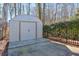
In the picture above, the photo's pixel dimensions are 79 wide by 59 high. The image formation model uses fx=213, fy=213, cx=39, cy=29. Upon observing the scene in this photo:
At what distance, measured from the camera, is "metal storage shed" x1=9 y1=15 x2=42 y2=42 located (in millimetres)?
2338

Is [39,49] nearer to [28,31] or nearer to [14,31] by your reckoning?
[28,31]

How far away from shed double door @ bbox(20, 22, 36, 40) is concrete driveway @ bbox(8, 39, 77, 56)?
6 centimetres

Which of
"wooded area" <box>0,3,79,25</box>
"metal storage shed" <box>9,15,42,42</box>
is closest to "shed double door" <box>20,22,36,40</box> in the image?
A: "metal storage shed" <box>9,15,42,42</box>

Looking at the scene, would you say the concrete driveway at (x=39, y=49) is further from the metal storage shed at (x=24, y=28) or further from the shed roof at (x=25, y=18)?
the shed roof at (x=25, y=18)

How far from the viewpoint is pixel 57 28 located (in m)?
2.38

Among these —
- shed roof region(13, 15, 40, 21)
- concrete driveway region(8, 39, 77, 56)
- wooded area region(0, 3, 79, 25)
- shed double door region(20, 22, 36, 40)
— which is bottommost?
concrete driveway region(8, 39, 77, 56)

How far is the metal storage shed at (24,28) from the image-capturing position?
2.34 metres

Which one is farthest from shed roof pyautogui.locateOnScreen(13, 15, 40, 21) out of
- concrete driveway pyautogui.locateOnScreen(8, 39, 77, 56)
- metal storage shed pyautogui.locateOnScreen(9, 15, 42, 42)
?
concrete driveway pyautogui.locateOnScreen(8, 39, 77, 56)

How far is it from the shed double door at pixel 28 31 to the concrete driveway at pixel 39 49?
0.06 metres

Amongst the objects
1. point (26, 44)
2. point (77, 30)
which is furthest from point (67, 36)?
point (26, 44)

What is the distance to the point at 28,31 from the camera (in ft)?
7.71

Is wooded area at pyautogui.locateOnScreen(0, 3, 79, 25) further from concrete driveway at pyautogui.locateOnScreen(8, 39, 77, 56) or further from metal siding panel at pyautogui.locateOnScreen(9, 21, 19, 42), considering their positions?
concrete driveway at pyautogui.locateOnScreen(8, 39, 77, 56)

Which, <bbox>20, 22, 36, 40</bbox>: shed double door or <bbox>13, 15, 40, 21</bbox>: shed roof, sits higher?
<bbox>13, 15, 40, 21</bbox>: shed roof

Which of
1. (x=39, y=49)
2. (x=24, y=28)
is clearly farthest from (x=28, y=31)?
(x=39, y=49)
